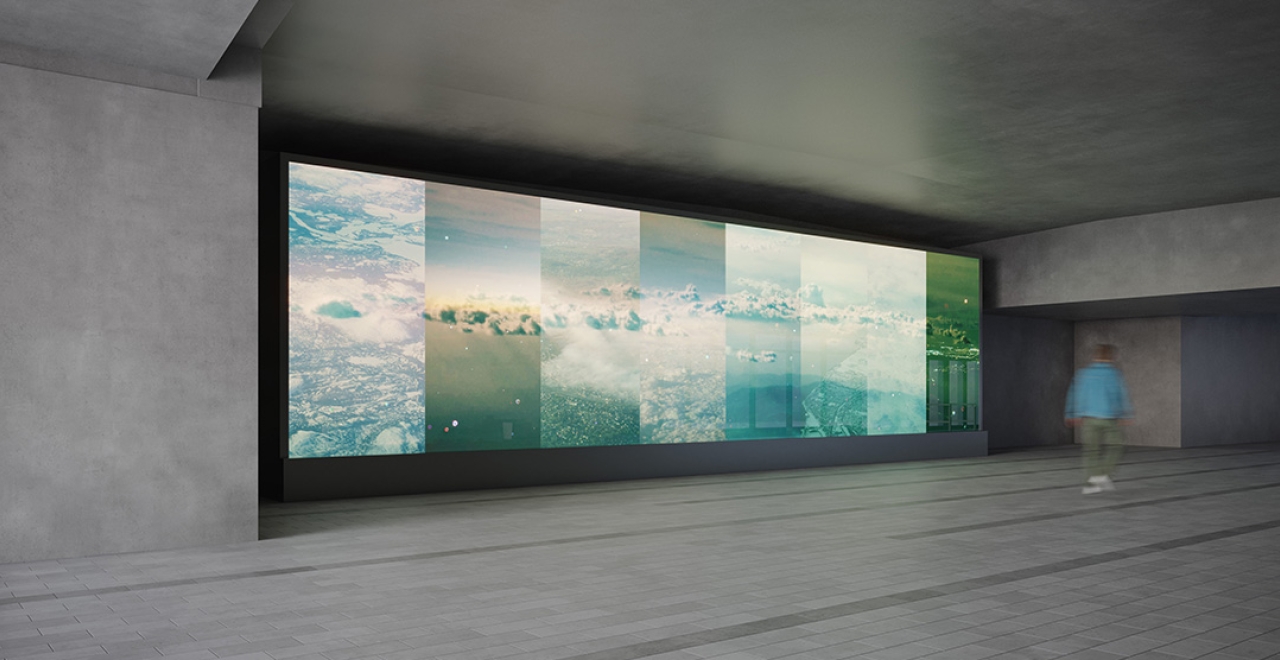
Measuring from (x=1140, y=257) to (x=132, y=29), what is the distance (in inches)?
626

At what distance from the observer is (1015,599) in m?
5.83

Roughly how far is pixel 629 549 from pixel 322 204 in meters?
5.66

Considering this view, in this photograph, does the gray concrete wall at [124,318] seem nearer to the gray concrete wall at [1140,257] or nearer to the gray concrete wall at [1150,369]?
the gray concrete wall at [1140,257]

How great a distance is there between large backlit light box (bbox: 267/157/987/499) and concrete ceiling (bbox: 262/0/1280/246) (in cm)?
96

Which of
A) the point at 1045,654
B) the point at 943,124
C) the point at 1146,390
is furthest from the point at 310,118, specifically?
the point at 1146,390

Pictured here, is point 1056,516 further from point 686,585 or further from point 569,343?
point 569,343

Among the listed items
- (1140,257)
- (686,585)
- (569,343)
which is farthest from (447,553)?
(1140,257)

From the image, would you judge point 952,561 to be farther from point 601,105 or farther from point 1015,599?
point 601,105

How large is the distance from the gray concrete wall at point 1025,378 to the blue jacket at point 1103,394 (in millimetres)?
8937

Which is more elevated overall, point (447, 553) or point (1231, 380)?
point (1231, 380)

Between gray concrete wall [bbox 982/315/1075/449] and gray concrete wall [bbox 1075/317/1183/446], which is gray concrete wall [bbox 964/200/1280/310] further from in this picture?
gray concrete wall [bbox 1075/317/1183/446]

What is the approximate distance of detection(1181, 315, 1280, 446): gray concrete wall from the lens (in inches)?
842

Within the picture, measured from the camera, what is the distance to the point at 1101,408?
11.5 metres

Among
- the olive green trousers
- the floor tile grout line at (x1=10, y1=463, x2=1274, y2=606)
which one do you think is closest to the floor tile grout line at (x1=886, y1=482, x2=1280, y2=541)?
the olive green trousers
